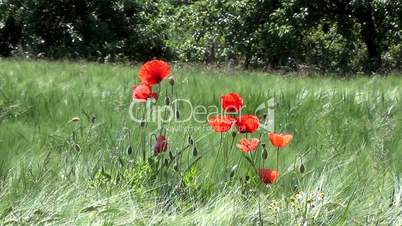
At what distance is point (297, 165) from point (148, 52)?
55.2 feet

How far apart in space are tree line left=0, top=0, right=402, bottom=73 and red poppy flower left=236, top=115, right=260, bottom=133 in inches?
461

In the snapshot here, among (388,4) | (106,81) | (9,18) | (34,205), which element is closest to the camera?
(34,205)

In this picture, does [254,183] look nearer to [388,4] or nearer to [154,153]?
[154,153]

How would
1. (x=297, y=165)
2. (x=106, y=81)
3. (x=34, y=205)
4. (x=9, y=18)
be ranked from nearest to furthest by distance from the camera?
1. (x=34, y=205)
2. (x=297, y=165)
3. (x=106, y=81)
4. (x=9, y=18)

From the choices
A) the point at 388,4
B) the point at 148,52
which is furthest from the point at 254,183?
the point at 148,52

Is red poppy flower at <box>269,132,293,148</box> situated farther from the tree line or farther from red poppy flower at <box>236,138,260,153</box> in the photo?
the tree line

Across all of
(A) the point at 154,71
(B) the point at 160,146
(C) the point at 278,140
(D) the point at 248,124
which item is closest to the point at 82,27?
(A) the point at 154,71

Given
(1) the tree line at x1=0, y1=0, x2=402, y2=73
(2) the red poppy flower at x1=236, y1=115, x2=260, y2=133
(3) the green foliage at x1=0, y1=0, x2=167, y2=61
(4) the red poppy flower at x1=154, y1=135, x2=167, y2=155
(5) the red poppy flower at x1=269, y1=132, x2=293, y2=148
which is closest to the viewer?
(5) the red poppy flower at x1=269, y1=132, x2=293, y2=148

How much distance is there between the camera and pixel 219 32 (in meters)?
15.6

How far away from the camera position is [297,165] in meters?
2.42

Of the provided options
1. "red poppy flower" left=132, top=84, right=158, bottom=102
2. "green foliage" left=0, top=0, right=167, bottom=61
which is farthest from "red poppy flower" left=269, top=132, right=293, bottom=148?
"green foliage" left=0, top=0, right=167, bottom=61

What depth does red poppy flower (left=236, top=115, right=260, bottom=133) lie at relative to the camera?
2.14m

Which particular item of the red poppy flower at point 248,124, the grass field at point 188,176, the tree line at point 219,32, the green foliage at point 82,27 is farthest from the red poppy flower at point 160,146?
the green foliage at point 82,27

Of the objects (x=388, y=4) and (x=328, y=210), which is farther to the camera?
(x=388, y=4)
